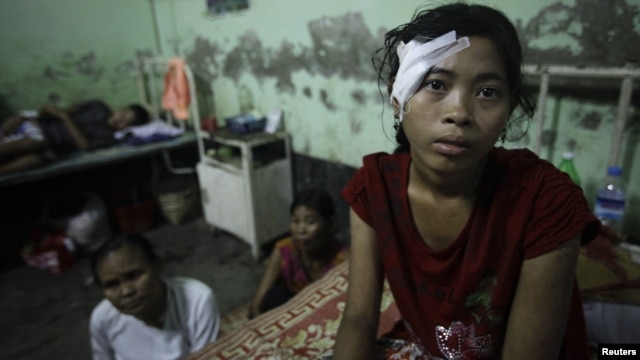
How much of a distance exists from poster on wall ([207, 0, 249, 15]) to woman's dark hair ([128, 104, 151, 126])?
120 cm

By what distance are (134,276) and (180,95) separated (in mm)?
2418

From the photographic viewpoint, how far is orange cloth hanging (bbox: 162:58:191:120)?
3432 mm

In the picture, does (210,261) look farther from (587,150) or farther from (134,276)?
(587,150)

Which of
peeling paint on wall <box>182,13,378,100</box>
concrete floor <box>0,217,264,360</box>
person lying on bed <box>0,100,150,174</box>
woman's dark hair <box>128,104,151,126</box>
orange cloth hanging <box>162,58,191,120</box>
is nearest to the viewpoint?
concrete floor <box>0,217,264,360</box>

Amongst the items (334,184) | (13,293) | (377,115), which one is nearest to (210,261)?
(334,184)

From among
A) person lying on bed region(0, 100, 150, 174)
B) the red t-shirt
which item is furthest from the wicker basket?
the red t-shirt

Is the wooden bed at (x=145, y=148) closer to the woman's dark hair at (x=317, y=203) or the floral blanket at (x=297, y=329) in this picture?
the woman's dark hair at (x=317, y=203)

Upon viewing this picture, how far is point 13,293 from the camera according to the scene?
2.90 metres

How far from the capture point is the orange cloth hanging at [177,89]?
343 centimetres

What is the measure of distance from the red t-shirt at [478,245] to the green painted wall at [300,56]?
1089mm

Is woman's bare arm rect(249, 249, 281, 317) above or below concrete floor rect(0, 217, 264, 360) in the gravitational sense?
above

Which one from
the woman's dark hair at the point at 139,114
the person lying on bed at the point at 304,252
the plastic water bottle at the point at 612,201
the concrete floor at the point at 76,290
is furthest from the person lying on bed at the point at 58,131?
the plastic water bottle at the point at 612,201

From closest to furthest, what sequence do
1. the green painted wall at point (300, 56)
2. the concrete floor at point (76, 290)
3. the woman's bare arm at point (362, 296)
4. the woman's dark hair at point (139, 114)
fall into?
the woman's bare arm at point (362, 296) < the green painted wall at point (300, 56) < the concrete floor at point (76, 290) < the woman's dark hair at point (139, 114)

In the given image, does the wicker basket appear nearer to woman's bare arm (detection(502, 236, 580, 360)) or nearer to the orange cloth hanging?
the orange cloth hanging
